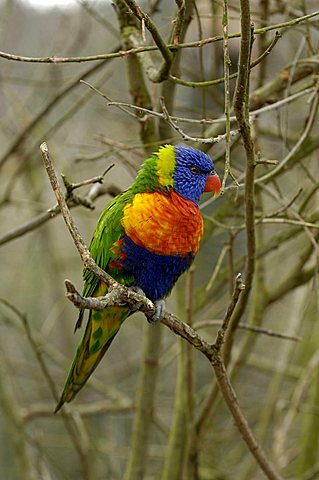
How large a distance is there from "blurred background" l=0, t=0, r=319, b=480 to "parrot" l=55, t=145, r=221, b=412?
13 centimetres

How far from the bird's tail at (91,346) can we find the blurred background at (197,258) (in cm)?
30

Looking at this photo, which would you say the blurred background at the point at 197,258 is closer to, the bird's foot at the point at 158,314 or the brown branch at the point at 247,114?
the brown branch at the point at 247,114

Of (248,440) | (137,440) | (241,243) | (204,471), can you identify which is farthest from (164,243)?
(241,243)

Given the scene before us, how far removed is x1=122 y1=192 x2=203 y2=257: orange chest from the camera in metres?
2.19

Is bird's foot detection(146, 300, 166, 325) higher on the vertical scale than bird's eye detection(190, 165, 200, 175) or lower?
lower

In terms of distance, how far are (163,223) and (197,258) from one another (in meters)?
1.21

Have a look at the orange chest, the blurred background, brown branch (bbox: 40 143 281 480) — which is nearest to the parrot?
the orange chest

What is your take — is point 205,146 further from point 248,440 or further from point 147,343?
point 248,440

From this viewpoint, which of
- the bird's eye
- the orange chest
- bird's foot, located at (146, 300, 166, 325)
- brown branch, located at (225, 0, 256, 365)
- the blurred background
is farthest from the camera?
the blurred background

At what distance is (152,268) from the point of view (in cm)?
230

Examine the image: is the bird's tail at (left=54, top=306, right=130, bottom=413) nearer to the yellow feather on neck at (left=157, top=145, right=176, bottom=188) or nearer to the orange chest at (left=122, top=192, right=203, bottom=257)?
the orange chest at (left=122, top=192, right=203, bottom=257)

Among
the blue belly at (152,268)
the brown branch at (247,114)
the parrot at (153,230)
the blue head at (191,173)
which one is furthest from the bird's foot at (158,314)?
the blue head at (191,173)

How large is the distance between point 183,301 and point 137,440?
68 cm

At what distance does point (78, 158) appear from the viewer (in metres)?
2.77
